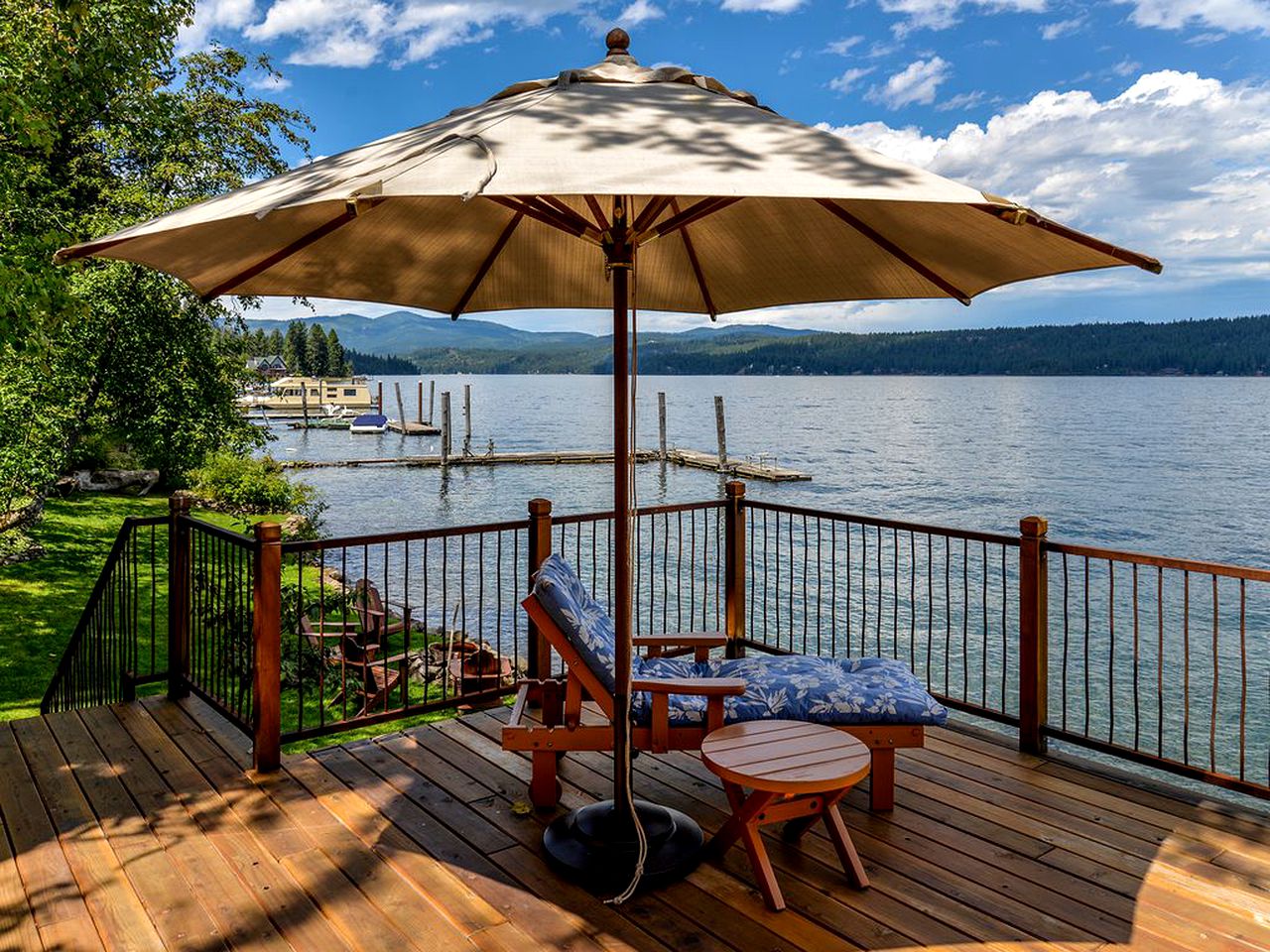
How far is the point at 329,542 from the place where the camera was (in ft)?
13.4

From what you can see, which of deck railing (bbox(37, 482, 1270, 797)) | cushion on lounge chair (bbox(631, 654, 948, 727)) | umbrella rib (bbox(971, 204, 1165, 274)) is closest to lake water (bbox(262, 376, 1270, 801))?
deck railing (bbox(37, 482, 1270, 797))

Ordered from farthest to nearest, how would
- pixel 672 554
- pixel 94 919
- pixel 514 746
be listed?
1. pixel 672 554
2. pixel 514 746
3. pixel 94 919

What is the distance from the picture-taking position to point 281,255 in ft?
11.0

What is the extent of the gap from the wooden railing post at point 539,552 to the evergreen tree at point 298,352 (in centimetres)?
8756

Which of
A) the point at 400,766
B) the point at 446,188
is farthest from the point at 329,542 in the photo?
the point at 446,188

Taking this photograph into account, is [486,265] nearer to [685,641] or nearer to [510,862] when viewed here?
[685,641]

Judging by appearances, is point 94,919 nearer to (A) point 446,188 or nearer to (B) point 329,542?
(B) point 329,542

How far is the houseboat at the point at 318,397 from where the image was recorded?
7012 centimetres

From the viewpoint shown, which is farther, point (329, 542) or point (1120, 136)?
point (1120, 136)

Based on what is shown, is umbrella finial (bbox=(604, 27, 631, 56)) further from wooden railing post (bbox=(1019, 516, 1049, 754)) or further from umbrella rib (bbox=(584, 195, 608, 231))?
wooden railing post (bbox=(1019, 516, 1049, 754))

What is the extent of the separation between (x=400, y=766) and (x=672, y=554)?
19.2 meters

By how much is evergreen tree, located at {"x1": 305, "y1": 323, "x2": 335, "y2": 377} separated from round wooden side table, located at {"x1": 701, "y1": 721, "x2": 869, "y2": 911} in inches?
3599

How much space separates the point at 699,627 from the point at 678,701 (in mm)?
12720

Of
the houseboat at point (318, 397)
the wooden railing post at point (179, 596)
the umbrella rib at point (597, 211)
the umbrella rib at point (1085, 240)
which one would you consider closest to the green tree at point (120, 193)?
the wooden railing post at point (179, 596)
